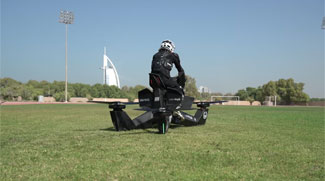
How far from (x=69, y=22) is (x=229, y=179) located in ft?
205

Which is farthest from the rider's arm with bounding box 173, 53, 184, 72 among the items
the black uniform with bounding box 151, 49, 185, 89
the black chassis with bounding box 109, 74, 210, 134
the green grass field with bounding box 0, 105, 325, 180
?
the green grass field with bounding box 0, 105, 325, 180

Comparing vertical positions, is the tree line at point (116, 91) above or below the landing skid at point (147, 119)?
above

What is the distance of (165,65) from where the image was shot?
6.90 m

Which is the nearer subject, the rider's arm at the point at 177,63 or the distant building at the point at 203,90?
the rider's arm at the point at 177,63

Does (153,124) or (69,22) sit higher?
(69,22)

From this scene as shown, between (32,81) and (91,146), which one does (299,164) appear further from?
(32,81)

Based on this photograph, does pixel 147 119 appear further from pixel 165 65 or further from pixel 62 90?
pixel 62 90

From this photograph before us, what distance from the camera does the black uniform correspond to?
6812 millimetres

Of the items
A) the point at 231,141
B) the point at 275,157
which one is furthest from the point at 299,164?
the point at 231,141

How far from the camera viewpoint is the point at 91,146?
480cm

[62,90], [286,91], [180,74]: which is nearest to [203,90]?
[286,91]

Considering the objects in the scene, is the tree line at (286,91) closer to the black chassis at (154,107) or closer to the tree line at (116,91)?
the tree line at (116,91)

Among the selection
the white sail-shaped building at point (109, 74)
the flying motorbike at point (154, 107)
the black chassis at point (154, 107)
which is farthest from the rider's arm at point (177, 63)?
the white sail-shaped building at point (109, 74)

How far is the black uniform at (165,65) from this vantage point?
681cm
